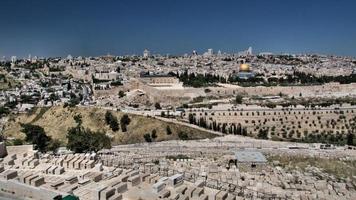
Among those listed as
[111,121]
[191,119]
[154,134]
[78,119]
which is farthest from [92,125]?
[191,119]

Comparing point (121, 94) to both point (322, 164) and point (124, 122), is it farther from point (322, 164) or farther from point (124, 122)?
point (322, 164)

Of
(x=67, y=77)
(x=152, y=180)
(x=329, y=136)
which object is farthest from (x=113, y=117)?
(x=67, y=77)

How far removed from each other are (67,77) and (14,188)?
75.7 m

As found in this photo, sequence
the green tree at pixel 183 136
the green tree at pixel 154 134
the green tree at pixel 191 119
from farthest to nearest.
→ the green tree at pixel 191 119 < the green tree at pixel 154 134 < the green tree at pixel 183 136

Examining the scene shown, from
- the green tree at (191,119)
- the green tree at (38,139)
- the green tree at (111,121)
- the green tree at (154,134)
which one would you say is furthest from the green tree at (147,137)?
the green tree at (38,139)

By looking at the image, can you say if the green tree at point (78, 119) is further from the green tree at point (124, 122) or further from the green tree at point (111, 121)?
the green tree at point (124, 122)

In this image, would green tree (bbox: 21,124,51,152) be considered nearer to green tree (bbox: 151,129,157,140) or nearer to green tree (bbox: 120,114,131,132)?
green tree (bbox: 120,114,131,132)

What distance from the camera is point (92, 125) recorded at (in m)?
38.4

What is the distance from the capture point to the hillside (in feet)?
113

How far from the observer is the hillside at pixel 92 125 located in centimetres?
3459

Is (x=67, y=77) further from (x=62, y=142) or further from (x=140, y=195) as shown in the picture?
(x=140, y=195)

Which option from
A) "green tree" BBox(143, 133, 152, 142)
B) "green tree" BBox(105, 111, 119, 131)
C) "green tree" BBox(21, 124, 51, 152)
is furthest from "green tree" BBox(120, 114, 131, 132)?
"green tree" BBox(21, 124, 51, 152)

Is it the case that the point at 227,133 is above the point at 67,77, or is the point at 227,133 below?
below

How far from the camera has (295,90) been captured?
2255 inches
